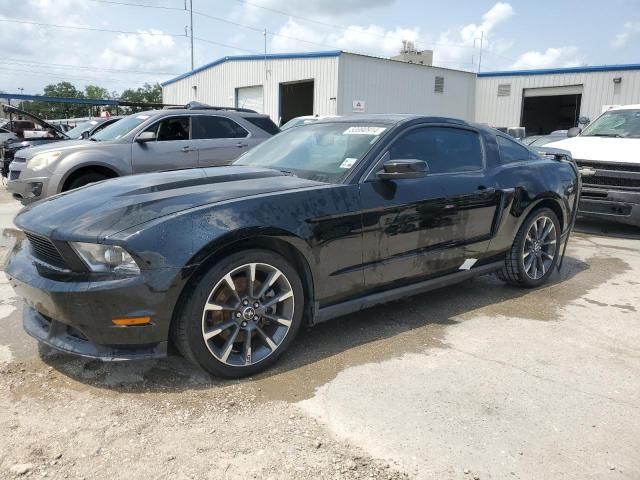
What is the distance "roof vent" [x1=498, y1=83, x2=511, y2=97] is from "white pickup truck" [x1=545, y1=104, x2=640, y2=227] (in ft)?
60.6

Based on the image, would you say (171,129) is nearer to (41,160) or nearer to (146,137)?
(146,137)

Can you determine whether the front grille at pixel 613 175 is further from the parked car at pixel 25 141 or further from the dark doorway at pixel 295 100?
the dark doorway at pixel 295 100

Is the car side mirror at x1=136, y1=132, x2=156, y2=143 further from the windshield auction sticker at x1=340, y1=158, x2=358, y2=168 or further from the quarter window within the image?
the windshield auction sticker at x1=340, y1=158, x2=358, y2=168

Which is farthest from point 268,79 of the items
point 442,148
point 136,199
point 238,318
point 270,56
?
point 238,318

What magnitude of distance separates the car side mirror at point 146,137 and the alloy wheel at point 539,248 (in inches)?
224

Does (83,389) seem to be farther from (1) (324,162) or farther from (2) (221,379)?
(1) (324,162)

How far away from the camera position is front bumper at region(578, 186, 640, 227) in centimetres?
739

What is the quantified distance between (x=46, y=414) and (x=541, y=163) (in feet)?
14.6

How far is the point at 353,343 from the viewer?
3760 mm

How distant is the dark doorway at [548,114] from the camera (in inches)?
1131

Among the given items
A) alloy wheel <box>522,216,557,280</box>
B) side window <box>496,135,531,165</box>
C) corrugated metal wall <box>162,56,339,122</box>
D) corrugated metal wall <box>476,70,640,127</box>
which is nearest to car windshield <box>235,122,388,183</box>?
side window <box>496,135,531,165</box>

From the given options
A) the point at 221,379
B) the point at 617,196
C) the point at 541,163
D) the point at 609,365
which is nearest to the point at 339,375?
the point at 221,379

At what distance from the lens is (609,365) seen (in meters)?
3.52

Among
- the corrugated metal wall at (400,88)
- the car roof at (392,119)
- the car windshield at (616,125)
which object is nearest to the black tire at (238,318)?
the car roof at (392,119)
